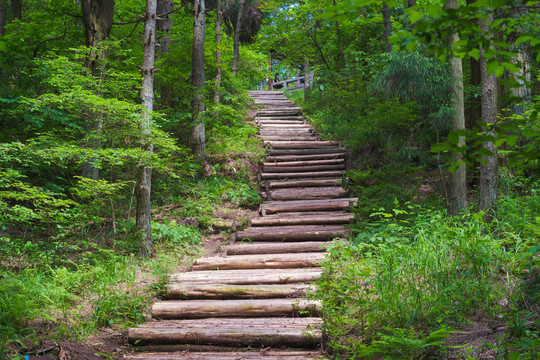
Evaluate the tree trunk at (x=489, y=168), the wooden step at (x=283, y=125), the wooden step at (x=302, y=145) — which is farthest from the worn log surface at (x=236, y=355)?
the wooden step at (x=283, y=125)

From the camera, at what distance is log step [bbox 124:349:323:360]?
12.1ft

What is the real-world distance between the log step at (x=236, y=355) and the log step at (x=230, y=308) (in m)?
0.67

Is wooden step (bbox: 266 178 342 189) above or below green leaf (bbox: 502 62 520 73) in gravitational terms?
below

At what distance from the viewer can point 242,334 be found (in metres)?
3.99

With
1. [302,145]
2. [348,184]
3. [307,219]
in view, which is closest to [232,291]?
[307,219]

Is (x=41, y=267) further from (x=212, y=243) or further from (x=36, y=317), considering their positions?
(x=212, y=243)

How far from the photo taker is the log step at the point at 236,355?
3683 millimetres

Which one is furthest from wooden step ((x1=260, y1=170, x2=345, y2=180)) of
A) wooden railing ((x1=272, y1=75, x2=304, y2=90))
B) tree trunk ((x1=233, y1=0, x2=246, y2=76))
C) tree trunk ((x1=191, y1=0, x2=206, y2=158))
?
wooden railing ((x1=272, y1=75, x2=304, y2=90))

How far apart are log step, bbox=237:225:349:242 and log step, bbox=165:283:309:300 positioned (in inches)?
83.6

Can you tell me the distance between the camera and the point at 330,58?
17797mm

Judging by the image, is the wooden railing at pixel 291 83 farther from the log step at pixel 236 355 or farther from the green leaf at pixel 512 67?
the green leaf at pixel 512 67

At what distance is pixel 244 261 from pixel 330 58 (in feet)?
46.1

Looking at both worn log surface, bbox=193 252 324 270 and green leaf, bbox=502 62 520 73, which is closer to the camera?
green leaf, bbox=502 62 520 73

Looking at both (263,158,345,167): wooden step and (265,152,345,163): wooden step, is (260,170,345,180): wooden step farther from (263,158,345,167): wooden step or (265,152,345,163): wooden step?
(265,152,345,163): wooden step
